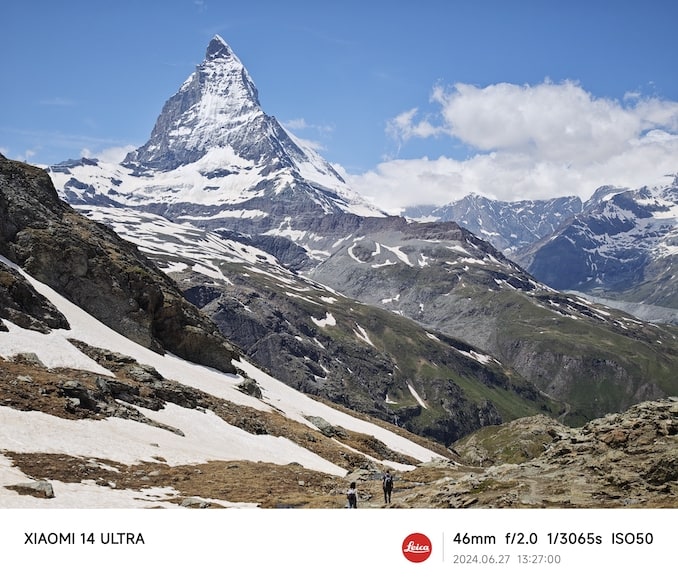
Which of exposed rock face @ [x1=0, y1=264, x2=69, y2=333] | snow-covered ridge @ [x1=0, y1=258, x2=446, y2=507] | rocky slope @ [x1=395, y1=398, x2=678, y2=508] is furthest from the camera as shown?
exposed rock face @ [x1=0, y1=264, x2=69, y2=333]

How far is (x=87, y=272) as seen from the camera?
79312 mm

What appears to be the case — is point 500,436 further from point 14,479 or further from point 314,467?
point 14,479

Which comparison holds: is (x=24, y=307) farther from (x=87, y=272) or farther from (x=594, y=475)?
(x=594, y=475)

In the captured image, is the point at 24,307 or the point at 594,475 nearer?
the point at 594,475

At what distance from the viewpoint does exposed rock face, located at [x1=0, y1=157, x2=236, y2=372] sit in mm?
76562
